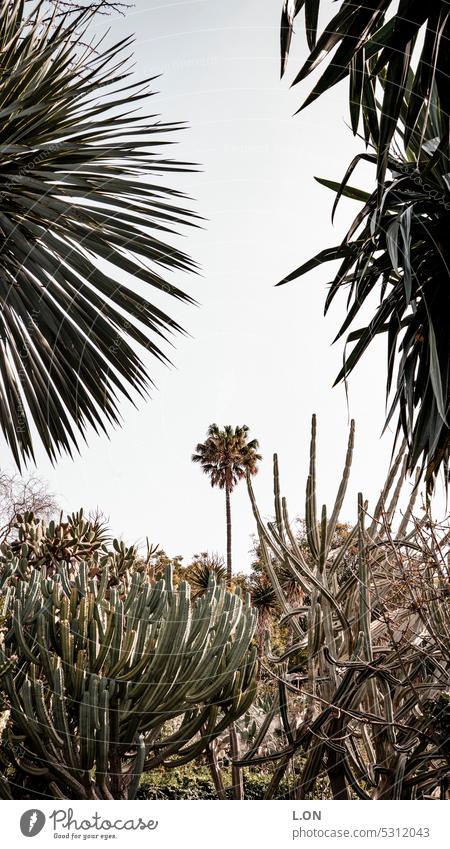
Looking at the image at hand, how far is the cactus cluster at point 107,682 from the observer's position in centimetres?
280

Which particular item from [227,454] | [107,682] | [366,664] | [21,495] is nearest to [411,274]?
[366,664]

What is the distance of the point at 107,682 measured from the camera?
113 inches

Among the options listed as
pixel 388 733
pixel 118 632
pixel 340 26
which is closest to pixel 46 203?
pixel 340 26

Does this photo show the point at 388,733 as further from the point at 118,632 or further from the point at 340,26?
the point at 340,26

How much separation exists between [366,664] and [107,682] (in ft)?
3.80

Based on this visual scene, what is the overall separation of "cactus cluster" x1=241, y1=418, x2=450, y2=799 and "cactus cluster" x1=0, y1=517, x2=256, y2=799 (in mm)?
296

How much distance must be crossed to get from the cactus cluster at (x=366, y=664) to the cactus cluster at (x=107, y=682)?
0.97ft

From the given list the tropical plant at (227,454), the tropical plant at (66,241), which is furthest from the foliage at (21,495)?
the tropical plant at (227,454)

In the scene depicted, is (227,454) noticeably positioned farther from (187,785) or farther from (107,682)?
(107,682)

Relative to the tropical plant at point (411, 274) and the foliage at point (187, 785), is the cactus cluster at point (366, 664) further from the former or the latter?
the foliage at point (187, 785)

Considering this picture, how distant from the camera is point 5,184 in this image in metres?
3.24

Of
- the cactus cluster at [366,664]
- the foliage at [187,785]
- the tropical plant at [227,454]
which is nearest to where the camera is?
the cactus cluster at [366,664]

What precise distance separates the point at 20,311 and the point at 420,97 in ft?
7.39

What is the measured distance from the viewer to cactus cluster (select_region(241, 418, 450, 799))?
293cm
